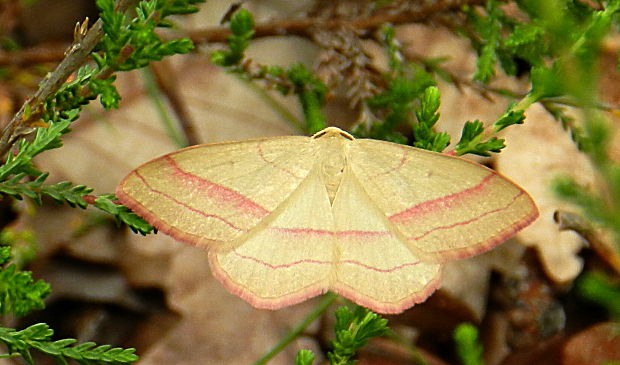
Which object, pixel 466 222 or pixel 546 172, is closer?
pixel 466 222

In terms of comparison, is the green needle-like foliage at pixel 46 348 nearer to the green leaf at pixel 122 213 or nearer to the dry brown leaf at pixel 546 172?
the green leaf at pixel 122 213

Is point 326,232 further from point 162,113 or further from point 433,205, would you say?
point 162,113

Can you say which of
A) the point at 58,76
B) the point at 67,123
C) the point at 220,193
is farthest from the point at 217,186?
the point at 58,76

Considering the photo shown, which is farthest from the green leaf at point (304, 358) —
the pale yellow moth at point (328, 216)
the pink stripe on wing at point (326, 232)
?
the pink stripe on wing at point (326, 232)

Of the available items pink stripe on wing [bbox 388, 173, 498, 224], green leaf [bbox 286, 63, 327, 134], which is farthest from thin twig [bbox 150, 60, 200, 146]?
pink stripe on wing [bbox 388, 173, 498, 224]

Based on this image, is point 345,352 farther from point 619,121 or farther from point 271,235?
point 619,121

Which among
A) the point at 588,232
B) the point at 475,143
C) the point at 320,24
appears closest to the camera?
the point at 475,143
